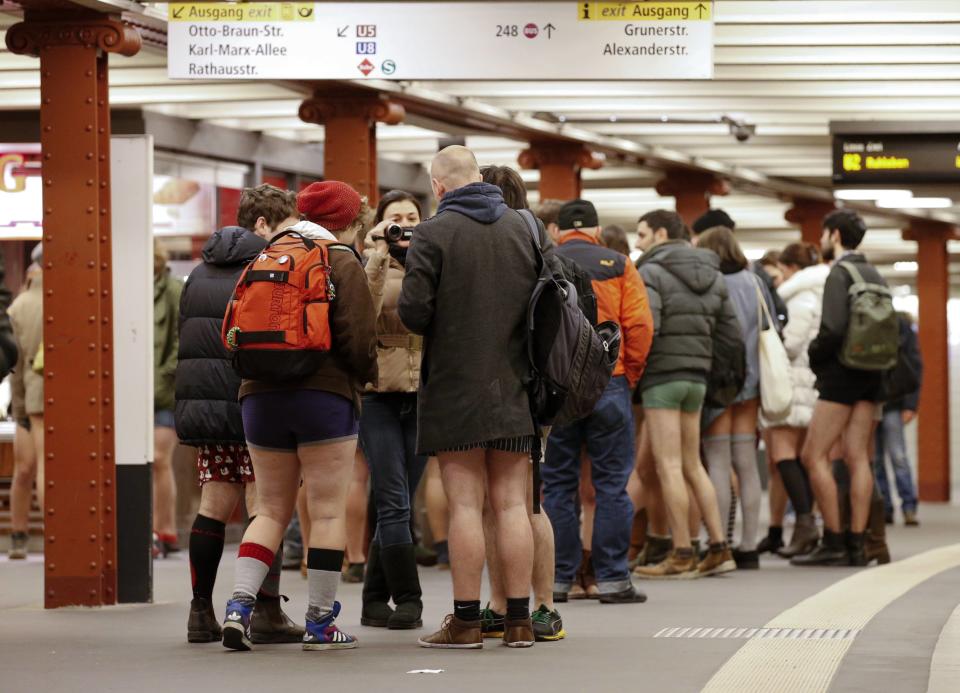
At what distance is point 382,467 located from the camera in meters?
7.85

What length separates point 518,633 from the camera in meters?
7.09

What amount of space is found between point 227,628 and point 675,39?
180 inches

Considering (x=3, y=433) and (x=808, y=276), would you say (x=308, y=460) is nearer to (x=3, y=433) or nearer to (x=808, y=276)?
(x=808, y=276)

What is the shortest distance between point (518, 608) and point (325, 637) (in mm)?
734

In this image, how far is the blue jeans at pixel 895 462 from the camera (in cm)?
1723

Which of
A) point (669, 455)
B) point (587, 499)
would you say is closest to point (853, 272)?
point (669, 455)

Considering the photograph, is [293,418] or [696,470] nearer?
[293,418]

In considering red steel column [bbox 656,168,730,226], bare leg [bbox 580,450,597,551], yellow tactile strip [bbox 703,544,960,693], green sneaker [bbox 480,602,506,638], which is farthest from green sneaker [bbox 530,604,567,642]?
red steel column [bbox 656,168,730,226]

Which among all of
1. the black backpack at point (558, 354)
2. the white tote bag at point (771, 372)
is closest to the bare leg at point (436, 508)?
the white tote bag at point (771, 372)

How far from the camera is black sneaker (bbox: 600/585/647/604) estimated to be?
9.08m

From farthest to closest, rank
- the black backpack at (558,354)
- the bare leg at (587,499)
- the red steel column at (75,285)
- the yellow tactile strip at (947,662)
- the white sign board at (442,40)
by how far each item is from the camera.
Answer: the white sign board at (442,40) → the bare leg at (587,499) → the red steel column at (75,285) → the black backpack at (558,354) → the yellow tactile strip at (947,662)

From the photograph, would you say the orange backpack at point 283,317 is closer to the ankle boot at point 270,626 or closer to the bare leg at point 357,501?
the ankle boot at point 270,626

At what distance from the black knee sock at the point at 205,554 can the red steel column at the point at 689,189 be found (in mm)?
11026

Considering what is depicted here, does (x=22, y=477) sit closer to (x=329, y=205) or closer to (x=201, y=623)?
(x=201, y=623)
